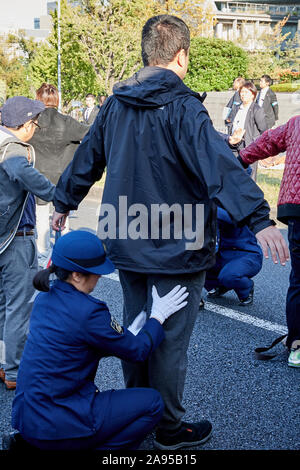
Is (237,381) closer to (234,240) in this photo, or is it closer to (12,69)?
(234,240)

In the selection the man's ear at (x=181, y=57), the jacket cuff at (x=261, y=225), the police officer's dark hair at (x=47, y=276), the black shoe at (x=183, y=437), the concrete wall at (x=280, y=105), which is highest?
the man's ear at (x=181, y=57)

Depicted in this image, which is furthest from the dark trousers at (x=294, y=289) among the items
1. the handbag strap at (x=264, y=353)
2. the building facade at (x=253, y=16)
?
the building facade at (x=253, y=16)

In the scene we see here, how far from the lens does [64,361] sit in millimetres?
2566

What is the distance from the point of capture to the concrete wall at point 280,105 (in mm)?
20938

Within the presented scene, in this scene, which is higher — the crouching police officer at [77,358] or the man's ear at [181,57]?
the man's ear at [181,57]

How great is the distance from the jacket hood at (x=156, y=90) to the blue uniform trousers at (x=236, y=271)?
2665 mm

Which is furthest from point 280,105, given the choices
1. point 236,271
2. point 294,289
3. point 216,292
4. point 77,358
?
point 77,358

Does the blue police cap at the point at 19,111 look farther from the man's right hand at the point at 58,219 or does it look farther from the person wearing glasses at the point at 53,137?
the person wearing glasses at the point at 53,137
